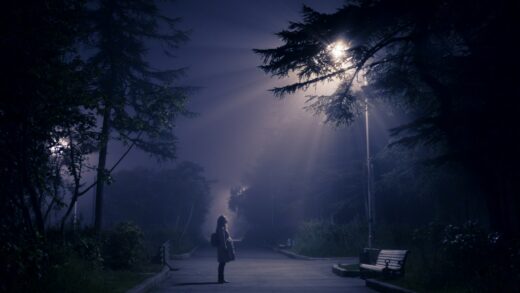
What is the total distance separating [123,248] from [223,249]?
12.9ft

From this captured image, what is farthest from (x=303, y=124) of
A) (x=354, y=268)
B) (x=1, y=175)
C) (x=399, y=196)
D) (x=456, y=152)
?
(x=1, y=175)

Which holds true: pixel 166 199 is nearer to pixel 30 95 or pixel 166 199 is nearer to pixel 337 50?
pixel 337 50

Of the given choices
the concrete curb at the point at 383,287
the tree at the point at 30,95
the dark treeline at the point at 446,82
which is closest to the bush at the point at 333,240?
the dark treeline at the point at 446,82

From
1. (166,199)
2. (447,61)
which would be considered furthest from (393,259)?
(166,199)

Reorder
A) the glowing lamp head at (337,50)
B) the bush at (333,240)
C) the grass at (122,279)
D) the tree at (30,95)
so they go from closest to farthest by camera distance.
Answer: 1. the tree at (30,95)
2. the grass at (122,279)
3. the glowing lamp head at (337,50)
4. the bush at (333,240)

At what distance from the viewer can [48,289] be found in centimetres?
922

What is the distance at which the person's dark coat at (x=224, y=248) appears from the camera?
50.7ft

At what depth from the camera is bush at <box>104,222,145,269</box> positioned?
674 inches

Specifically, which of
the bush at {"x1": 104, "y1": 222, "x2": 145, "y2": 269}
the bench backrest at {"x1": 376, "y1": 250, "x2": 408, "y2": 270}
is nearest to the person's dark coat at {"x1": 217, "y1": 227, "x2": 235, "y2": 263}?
the bush at {"x1": 104, "y1": 222, "x2": 145, "y2": 269}

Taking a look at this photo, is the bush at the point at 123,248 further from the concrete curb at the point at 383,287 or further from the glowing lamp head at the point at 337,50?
the glowing lamp head at the point at 337,50

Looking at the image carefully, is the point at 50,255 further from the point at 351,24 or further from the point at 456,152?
the point at 456,152

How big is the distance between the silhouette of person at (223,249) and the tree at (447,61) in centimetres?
473

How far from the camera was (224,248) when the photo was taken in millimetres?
15516

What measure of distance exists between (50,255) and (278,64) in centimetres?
681
